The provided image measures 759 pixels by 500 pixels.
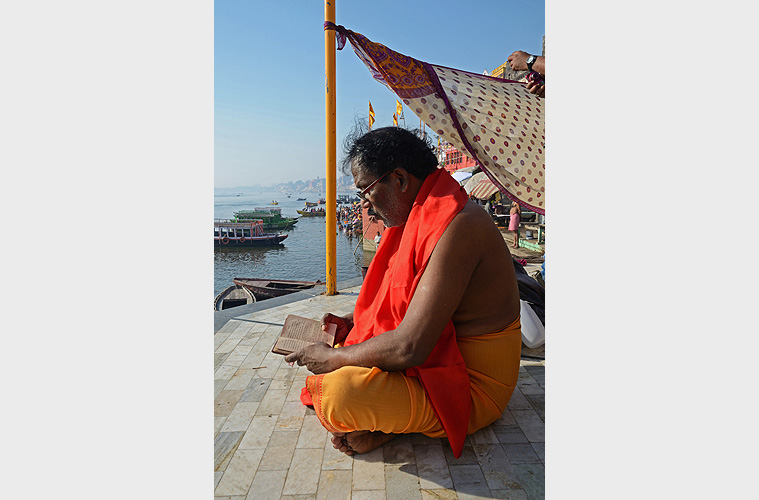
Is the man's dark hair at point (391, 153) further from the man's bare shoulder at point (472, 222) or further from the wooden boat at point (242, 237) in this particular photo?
the wooden boat at point (242, 237)

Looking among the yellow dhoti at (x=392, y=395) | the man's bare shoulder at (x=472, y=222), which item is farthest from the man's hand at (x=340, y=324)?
the man's bare shoulder at (x=472, y=222)

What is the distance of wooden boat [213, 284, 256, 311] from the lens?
1096cm

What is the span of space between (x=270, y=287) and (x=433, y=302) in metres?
9.80

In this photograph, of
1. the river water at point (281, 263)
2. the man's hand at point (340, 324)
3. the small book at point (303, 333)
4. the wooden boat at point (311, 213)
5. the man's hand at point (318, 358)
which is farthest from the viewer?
the wooden boat at point (311, 213)

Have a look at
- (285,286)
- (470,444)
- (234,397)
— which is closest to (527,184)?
(470,444)

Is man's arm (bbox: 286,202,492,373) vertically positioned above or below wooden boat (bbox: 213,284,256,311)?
above

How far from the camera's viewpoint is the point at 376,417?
2.01 metres

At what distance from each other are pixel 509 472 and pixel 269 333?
2.58 metres

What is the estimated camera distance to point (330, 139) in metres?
5.45

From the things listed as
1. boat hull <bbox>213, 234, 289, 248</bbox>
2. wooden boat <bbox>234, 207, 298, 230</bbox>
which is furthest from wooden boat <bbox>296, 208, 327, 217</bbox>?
boat hull <bbox>213, 234, 289, 248</bbox>

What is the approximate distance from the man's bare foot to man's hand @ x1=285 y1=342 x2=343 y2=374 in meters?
0.33

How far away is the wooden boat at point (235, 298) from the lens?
432 inches

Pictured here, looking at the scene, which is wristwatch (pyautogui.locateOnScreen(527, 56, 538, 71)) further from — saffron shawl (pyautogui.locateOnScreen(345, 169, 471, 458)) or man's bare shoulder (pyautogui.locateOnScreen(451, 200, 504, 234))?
man's bare shoulder (pyautogui.locateOnScreen(451, 200, 504, 234))

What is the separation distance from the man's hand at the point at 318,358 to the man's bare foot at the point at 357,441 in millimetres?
325
